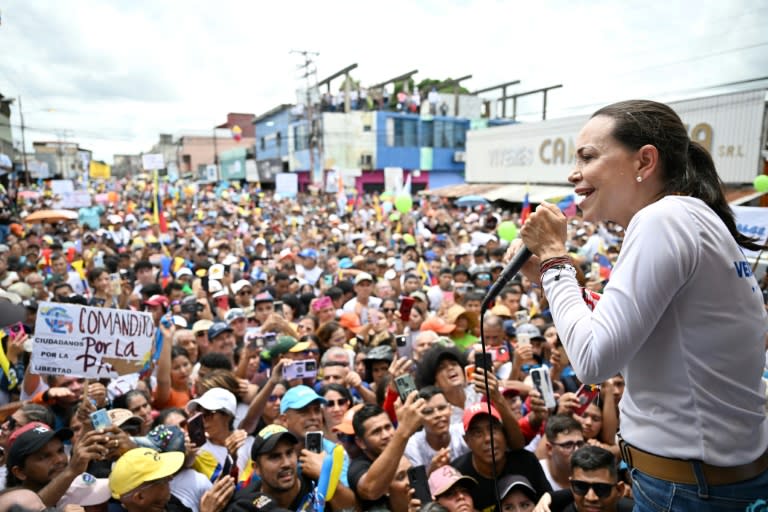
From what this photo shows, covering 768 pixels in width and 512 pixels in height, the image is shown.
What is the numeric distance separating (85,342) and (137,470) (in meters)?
1.29

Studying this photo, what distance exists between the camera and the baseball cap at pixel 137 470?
3006mm

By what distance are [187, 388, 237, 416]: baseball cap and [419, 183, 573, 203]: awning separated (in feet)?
69.7

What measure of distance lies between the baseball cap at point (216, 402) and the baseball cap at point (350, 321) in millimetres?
2816

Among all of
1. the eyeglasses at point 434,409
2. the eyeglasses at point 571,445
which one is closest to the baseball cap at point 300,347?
the eyeglasses at point 434,409

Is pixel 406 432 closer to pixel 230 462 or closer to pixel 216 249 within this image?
pixel 230 462

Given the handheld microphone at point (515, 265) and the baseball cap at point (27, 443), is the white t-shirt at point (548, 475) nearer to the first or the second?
the handheld microphone at point (515, 265)

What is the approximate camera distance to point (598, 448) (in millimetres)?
2906

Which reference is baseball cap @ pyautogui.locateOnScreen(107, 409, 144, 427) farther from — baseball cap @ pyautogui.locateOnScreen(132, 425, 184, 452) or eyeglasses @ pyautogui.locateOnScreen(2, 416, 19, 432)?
eyeglasses @ pyautogui.locateOnScreen(2, 416, 19, 432)

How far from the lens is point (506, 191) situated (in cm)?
2880

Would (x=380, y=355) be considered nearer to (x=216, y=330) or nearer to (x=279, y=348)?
(x=279, y=348)

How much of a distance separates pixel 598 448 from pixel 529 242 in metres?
2.02

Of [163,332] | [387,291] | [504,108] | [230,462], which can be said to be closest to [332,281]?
[387,291]

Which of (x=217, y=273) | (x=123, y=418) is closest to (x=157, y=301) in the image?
(x=217, y=273)

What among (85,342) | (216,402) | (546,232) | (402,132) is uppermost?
(402,132)
